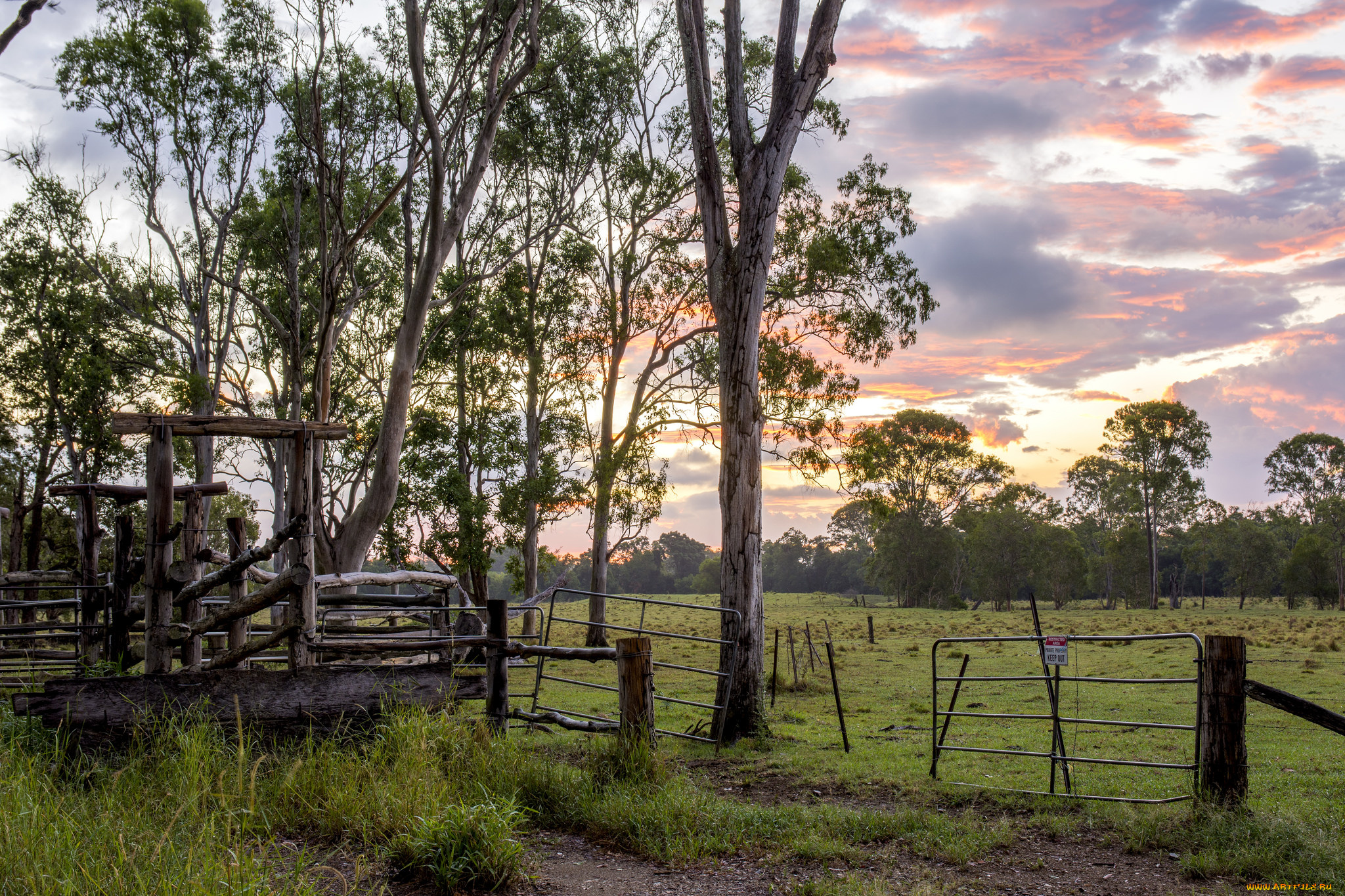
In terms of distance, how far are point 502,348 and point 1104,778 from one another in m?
18.3

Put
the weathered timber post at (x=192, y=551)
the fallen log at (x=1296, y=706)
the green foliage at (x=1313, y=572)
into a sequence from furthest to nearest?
the green foliage at (x=1313, y=572) → the weathered timber post at (x=192, y=551) → the fallen log at (x=1296, y=706)

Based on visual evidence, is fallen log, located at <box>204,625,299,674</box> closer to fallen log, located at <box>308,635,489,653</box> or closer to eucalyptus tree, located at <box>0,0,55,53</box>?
fallen log, located at <box>308,635,489,653</box>

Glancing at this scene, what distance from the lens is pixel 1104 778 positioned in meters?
8.24

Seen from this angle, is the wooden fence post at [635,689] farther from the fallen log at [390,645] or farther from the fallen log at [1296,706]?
the fallen log at [1296,706]

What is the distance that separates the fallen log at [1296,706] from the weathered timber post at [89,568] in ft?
38.4

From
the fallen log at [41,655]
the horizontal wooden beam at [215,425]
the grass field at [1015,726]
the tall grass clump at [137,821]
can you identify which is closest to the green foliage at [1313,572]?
the grass field at [1015,726]

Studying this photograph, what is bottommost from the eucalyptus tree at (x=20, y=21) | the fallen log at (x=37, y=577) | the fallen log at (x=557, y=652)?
the fallen log at (x=557, y=652)

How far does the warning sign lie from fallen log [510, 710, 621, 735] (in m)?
3.54

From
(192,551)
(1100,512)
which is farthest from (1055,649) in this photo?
(1100,512)

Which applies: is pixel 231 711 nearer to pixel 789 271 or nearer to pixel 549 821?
pixel 549 821

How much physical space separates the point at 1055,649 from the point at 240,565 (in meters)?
6.71

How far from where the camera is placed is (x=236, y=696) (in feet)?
21.4

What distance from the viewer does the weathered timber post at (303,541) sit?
24.7 feet

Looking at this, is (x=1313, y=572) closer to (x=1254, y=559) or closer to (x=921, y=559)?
(x=1254, y=559)
